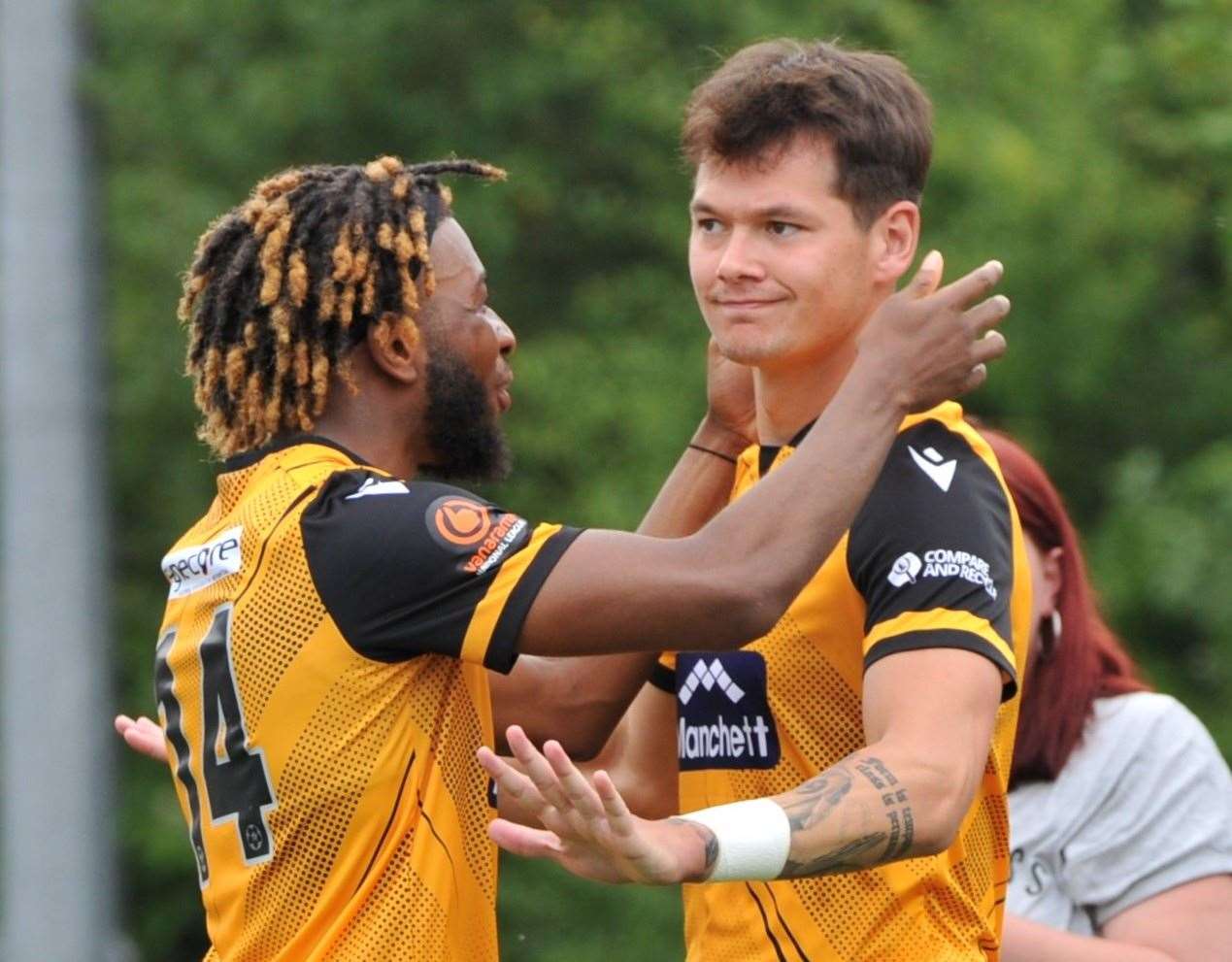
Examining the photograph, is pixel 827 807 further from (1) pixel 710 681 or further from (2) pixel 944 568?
(1) pixel 710 681

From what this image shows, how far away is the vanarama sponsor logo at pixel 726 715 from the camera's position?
12.8 feet

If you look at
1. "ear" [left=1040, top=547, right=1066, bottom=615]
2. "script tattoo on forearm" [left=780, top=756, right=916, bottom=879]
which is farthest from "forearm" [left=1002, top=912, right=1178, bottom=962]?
"script tattoo on forearm" [left=780, top=756, right=916, bottom=879]

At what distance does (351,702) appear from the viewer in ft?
12.2

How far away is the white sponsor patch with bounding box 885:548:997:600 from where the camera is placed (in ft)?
11.9

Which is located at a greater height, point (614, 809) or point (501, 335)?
point (501, 335)

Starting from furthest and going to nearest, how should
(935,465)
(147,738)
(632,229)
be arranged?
(632,229) → (147,738) → (935,465)

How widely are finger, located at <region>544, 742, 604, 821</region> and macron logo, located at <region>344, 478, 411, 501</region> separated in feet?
2.37

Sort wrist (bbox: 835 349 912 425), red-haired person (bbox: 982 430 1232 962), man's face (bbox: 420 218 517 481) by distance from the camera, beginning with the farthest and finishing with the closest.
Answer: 1. red-haired person (bbox: 982 430 1232 962)
2. man's face (bbox: 420 218 517 481)
3. wrist (bbox: 835 349 912 425)

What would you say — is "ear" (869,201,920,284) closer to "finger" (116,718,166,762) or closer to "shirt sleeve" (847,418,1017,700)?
"shirt sleeve" (847,418,1017,700)

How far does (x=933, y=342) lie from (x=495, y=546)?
2.55 ft

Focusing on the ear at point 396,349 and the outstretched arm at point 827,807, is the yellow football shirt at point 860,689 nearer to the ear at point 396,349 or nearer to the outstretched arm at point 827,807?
the outstretched arm at point 827,807

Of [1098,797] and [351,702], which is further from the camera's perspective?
[1098,797]

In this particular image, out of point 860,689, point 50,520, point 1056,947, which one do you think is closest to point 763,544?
point 860,689

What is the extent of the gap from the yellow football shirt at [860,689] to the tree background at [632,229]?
5.29 metres
